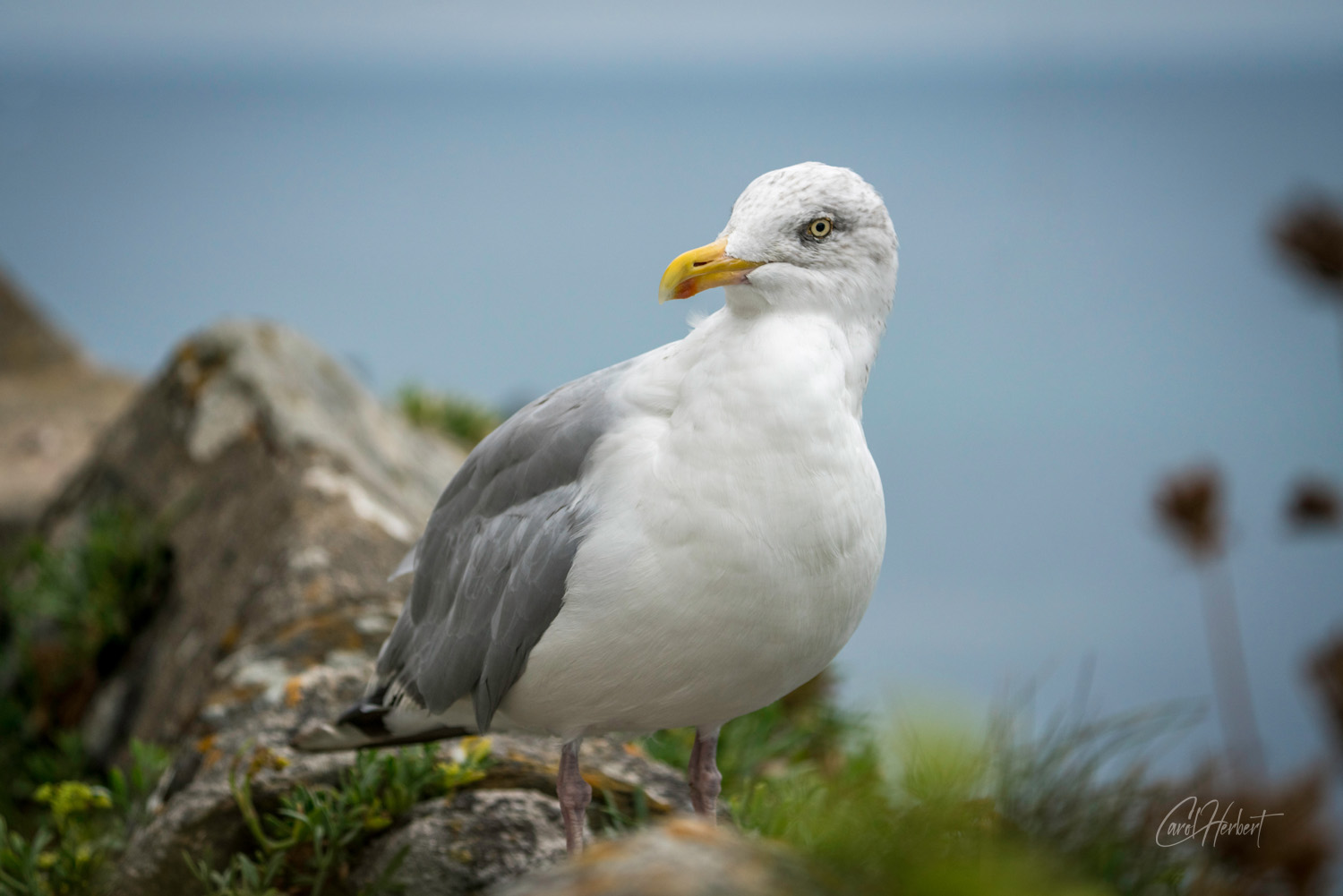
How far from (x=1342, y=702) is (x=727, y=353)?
185 centimetres

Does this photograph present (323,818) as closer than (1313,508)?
Yes

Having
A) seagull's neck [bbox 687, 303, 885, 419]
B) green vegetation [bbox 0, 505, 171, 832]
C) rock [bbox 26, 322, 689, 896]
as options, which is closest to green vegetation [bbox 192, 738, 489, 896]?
rock [bbox 26, 322, 689, 896]

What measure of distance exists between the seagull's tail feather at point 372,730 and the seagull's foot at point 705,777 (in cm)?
65

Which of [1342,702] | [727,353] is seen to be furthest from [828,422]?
[1342,702]

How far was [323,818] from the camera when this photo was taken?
3080 millimetres

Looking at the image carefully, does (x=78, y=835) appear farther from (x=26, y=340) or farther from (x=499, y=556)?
(x=26, y=340)

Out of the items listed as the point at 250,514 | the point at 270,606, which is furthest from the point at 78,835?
the point at 250,514

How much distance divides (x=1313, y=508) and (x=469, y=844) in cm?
328

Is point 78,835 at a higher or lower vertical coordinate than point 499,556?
lower

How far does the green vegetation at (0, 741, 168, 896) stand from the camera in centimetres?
339

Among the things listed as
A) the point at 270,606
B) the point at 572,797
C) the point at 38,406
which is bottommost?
the point at 572,797

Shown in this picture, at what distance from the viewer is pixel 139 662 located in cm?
491

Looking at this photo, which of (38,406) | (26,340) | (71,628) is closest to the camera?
(71,628)

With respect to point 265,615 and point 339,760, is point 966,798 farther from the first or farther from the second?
point 265,615
